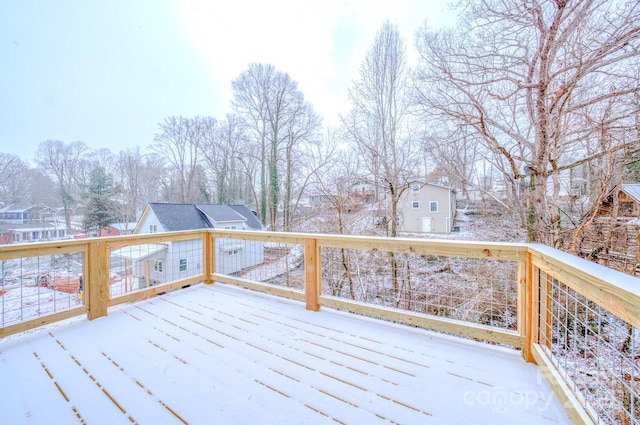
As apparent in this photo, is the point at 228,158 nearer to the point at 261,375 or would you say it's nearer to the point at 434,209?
the point at 434,209

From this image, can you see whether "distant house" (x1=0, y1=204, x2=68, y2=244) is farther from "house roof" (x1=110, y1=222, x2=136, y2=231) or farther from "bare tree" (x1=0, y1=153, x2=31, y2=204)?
"house roof" (x1=110, y1=222, x2=136, y2=231)

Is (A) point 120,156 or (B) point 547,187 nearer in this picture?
(B) point 547,187

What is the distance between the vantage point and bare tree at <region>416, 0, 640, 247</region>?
3.89 m

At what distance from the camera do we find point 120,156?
11.3 metres

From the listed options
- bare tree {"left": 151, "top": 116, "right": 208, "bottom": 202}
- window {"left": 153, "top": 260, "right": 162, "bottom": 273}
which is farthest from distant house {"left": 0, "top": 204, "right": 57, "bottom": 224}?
bare tree {"left": 151, "top": 116, "right": 208, "bottom": 202}

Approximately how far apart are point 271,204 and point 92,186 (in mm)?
6817

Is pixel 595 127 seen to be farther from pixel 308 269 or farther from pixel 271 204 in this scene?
pixel 271 204

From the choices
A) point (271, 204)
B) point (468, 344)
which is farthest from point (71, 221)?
point (468, 344)

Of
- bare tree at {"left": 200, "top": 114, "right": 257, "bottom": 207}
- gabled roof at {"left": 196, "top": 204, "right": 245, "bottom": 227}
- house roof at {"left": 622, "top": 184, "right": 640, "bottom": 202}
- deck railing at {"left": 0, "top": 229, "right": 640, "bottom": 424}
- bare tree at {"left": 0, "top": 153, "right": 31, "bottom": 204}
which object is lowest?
deck railing at {"left": 0, "top": 229, "right": 640, "bottom": 424}

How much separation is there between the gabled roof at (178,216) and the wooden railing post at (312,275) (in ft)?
27.2

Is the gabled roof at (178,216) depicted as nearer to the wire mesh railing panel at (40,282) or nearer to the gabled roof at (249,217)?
the gabled roof at (249,217)

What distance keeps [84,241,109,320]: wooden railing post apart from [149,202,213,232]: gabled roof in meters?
7.33

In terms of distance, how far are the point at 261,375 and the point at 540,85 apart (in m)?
5.68

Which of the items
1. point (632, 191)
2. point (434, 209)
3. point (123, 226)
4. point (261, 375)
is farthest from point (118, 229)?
point (632, 191)
